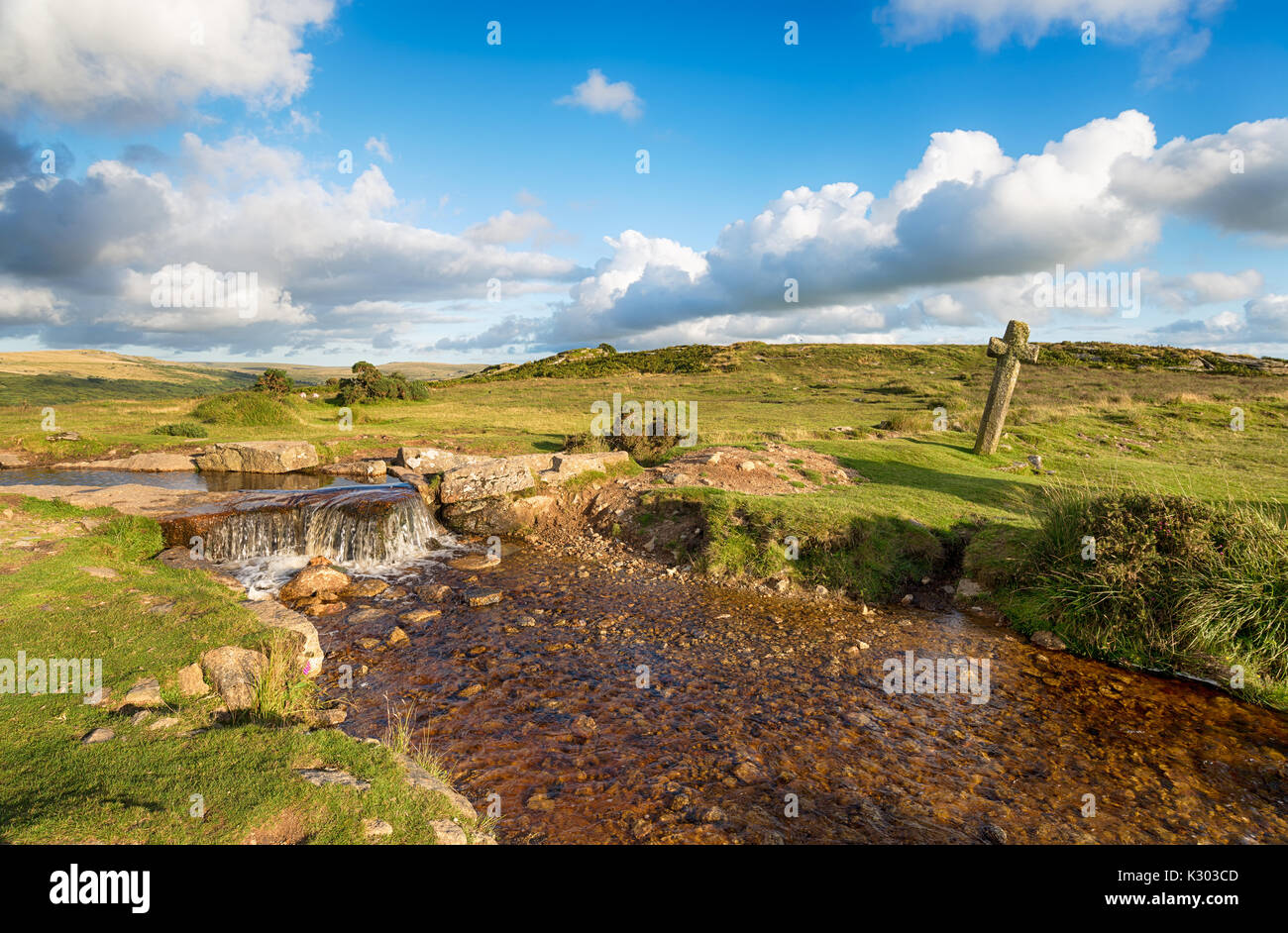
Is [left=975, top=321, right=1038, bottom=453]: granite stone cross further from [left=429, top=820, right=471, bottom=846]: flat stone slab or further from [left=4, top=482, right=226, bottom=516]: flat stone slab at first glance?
[left=4, top=482, right=226, bottom=516]: flat stone slab

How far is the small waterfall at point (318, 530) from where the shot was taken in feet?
44.9

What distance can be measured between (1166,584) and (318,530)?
1711 centimetres

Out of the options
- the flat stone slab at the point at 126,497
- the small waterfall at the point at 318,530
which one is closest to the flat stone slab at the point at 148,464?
the flat stone slab at the point at 126,497

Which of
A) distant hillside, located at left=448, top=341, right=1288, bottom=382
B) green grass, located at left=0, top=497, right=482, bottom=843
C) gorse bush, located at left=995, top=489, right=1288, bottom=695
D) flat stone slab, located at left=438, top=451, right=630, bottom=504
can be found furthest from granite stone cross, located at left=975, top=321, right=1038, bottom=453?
distant hillside, located at left=448, top=341, right=1288, bottom=382

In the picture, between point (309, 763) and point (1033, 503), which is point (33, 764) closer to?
point (309, 763)

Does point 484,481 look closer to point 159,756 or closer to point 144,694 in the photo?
point 144,694

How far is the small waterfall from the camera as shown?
539 inches

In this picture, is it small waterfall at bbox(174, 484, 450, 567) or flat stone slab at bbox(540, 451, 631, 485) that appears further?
flat stone slab at bbox(540, 451, 631, 485)

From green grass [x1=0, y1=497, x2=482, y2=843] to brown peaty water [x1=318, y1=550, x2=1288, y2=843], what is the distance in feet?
3.77

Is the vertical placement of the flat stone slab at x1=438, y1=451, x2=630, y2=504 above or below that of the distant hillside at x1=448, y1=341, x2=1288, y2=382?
below

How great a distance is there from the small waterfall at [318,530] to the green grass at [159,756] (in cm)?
499

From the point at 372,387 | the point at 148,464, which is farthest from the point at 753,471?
the point at 372,387

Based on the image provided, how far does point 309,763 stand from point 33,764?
2112 millimetres
